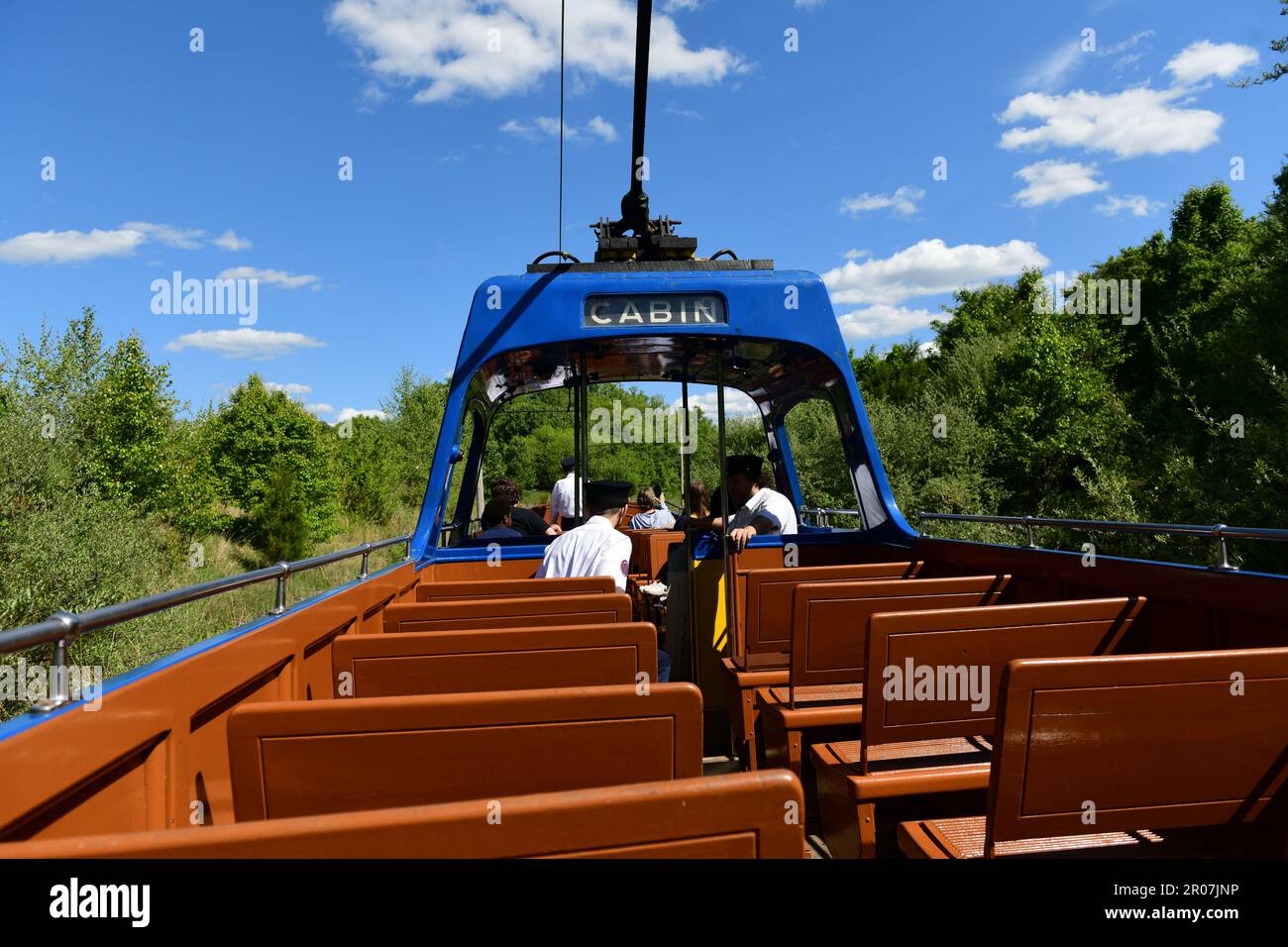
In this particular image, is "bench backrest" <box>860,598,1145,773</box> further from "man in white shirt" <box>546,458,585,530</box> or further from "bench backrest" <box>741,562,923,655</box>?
"man in white shirt" <box>546,458,585,530</box>

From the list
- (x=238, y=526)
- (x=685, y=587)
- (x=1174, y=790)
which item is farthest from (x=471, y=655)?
(x=238, y=526)

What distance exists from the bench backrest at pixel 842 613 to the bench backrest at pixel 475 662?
103 centimetres

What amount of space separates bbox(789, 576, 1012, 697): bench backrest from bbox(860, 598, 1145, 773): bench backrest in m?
0.60

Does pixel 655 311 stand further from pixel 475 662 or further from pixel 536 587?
pixel 475 662

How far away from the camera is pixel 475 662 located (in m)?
2.47

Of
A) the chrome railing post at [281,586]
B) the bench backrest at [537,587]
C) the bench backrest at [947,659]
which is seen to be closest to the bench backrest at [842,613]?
the bench backrest at [947,659]

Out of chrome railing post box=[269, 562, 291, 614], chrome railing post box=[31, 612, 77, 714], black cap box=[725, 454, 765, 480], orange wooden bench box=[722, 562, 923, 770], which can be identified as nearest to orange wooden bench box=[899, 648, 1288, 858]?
orange wooden bench box=[722, 562, 923, 770]

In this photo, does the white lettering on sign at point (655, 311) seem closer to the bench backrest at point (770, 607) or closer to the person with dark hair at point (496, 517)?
the bench backrest at point (770, 607)

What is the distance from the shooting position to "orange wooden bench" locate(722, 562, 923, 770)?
3.97 meters

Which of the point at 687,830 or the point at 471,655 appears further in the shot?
the point at 471,655

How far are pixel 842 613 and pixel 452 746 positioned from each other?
2022 mm

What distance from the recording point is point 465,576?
5809 mm

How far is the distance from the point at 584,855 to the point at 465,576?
475 cm
